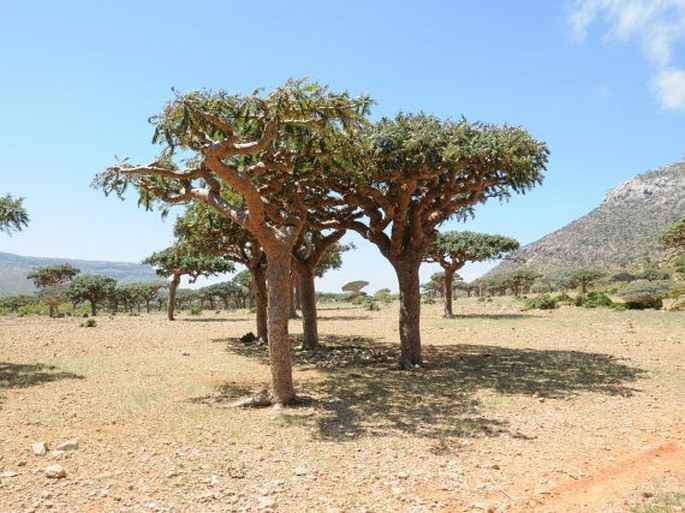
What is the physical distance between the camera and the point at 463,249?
99.7 feet

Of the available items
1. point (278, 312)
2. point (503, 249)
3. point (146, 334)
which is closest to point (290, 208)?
point (278, 312)

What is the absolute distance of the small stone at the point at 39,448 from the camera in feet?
20.3

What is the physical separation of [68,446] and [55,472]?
952mm

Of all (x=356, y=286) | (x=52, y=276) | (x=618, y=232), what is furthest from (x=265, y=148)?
(x=618, y=232)

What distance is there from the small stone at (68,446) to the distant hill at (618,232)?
277ft

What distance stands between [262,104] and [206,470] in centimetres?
563

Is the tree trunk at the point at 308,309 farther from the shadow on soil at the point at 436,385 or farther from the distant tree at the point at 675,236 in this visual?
the distant tree at the point at 675,236

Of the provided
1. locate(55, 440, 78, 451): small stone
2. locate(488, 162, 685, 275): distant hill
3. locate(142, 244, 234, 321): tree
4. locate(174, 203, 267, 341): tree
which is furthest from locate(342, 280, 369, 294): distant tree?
locate(55, 440, 78, 451): small stone

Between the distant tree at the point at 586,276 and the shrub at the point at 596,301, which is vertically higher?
the distant tree at the point at 586,276

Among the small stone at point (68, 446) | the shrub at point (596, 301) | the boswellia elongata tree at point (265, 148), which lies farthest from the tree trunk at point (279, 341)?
the shrub at point (596, 301)

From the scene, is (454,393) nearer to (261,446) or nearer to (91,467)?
(261,446)

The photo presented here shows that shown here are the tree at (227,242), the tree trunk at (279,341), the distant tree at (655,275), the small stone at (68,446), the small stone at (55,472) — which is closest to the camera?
the small stone at (55,472)

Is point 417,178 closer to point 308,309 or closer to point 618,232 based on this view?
point 308,309

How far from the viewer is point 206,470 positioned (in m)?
5.73
